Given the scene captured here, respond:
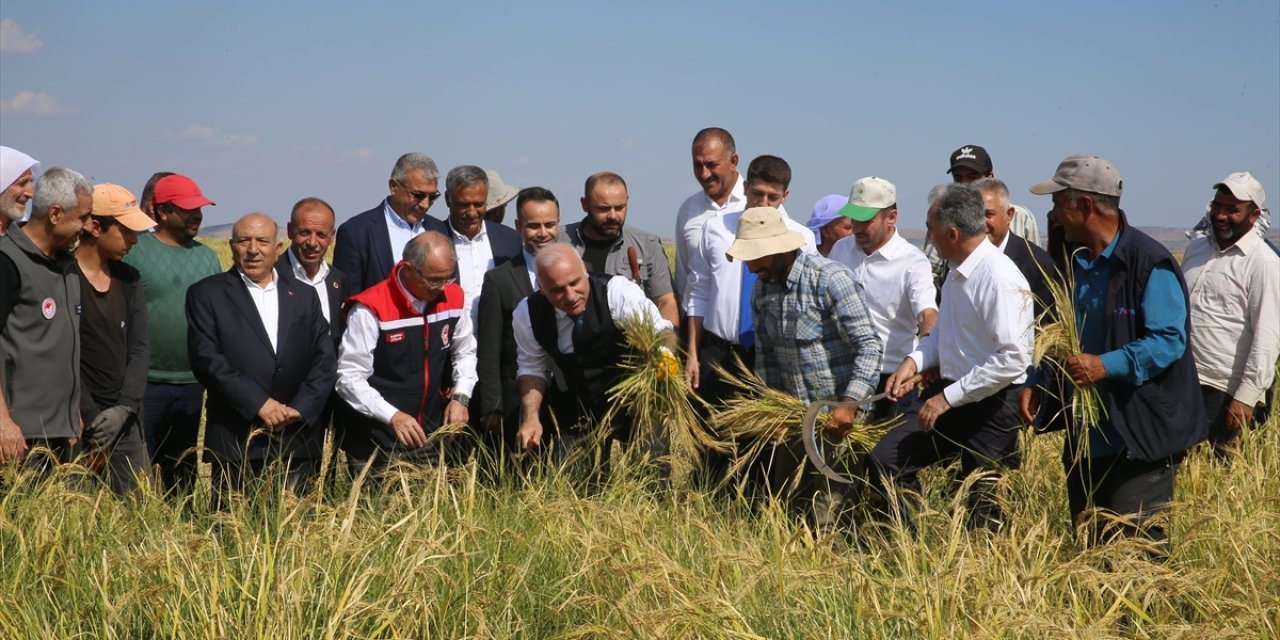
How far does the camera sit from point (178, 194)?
6625 millimetres

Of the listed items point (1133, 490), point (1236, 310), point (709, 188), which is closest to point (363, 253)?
point (709, 188)

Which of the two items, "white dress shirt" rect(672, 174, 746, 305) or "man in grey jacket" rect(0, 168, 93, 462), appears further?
"white dress shirt" rect(672, 174, 746, 305)

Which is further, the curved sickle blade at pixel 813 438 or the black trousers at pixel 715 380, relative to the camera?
the black trousers at pixel 715 380

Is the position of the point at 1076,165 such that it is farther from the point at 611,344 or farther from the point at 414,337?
the point at 414,337

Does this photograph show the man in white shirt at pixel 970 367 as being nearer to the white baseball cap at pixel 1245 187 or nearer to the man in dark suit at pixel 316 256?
the white baseball cap at pixel 1245 187

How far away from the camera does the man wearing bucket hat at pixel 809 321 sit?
5.63 metres

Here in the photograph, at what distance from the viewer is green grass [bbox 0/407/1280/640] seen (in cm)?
388

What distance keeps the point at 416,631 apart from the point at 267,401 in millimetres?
2235

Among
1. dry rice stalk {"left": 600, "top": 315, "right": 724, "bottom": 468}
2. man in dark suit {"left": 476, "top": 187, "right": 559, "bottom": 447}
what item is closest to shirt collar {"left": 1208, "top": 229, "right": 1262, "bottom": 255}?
dry rice stalk {"left": 600, "top": 315, "right": 724, "bottom": 468}

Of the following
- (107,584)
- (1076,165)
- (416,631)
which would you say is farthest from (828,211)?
(107,584)

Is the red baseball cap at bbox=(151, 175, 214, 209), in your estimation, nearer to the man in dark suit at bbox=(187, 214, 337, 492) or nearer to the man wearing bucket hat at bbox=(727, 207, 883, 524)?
the man in dark suit at bbox=(187, 214, 337, 492)

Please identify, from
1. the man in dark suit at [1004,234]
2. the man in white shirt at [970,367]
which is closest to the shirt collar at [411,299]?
the man in white shirt at [970,367]

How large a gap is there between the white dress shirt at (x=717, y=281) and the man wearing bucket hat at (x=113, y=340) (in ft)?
9.38

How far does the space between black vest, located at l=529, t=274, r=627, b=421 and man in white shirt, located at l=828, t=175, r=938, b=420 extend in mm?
1261
